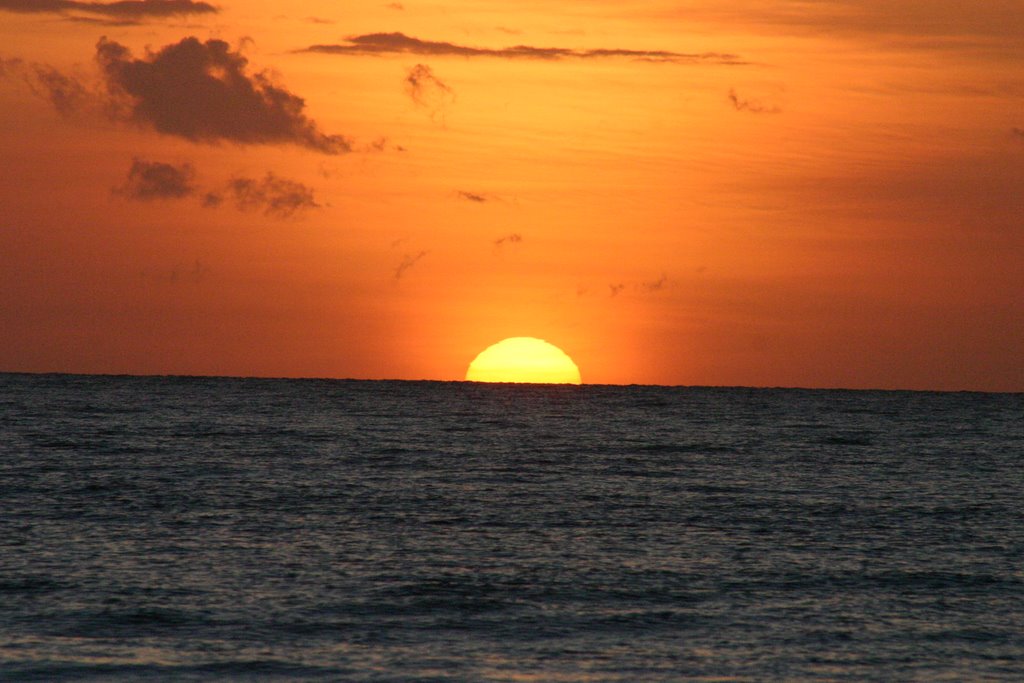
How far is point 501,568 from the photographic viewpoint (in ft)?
104

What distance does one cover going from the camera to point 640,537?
37125mm

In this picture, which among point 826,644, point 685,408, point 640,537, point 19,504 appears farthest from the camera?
point 685,408

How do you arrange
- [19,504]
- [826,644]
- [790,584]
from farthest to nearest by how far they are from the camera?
[19,504] → [790,584] → [826,644]

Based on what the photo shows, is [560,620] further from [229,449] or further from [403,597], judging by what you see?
[229,449]

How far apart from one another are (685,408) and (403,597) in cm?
13583

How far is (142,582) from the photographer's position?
2916 centimetres

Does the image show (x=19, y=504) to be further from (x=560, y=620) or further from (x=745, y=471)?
(x=745, y=471)

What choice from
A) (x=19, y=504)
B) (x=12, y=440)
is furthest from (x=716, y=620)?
(x=12, y=440)

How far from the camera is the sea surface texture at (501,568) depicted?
76.0ft

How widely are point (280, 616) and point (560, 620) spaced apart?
18.5 ft

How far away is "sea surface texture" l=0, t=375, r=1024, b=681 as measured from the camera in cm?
2316

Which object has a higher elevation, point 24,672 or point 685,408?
point 685,408

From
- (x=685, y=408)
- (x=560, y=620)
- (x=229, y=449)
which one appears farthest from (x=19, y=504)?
(x=685, y=408)

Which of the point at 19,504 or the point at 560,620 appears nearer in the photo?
the point at 560,620
